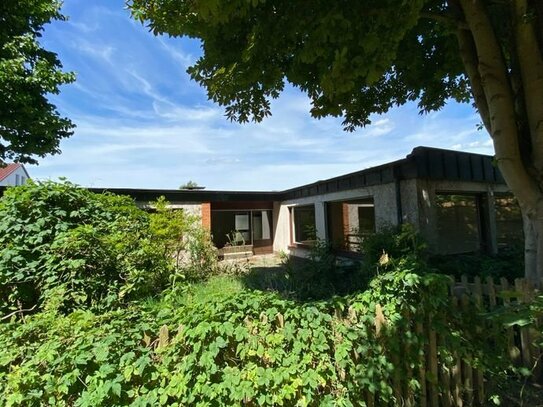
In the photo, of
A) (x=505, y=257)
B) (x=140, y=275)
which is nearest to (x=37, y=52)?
(x=140, y=275)

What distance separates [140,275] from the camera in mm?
3859

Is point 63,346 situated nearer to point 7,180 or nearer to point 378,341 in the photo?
point 378,341

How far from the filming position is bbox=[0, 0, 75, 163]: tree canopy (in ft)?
29.5

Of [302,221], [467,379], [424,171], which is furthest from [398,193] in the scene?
[302,221]

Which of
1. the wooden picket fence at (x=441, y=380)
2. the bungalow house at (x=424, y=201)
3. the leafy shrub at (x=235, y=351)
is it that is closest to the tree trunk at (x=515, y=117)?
the wooden picket fence at (x=441, y=380)

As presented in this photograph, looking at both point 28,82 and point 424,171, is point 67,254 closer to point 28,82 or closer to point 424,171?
point 424,171

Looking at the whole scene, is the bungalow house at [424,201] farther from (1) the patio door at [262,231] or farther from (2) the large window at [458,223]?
(1) the patio door at [262,231]

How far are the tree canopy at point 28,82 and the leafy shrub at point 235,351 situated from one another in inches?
363

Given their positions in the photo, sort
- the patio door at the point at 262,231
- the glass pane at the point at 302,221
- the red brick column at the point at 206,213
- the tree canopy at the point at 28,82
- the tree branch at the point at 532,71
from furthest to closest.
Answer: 1. the patio door at the point at 262,231
2. the glass pane at the point at 302,221
3. the red brick column at the point at 206,213
4. the tree canopy at the point at 28,82
5. the tree branch at the point at 532,71

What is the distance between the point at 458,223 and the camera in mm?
8414

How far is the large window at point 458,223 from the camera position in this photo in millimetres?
7980

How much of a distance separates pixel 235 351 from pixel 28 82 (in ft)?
35.4

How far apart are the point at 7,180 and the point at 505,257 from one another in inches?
1515

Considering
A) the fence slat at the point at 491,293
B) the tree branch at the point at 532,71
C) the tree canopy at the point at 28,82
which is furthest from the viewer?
the tree canopy at the point at 28,82
